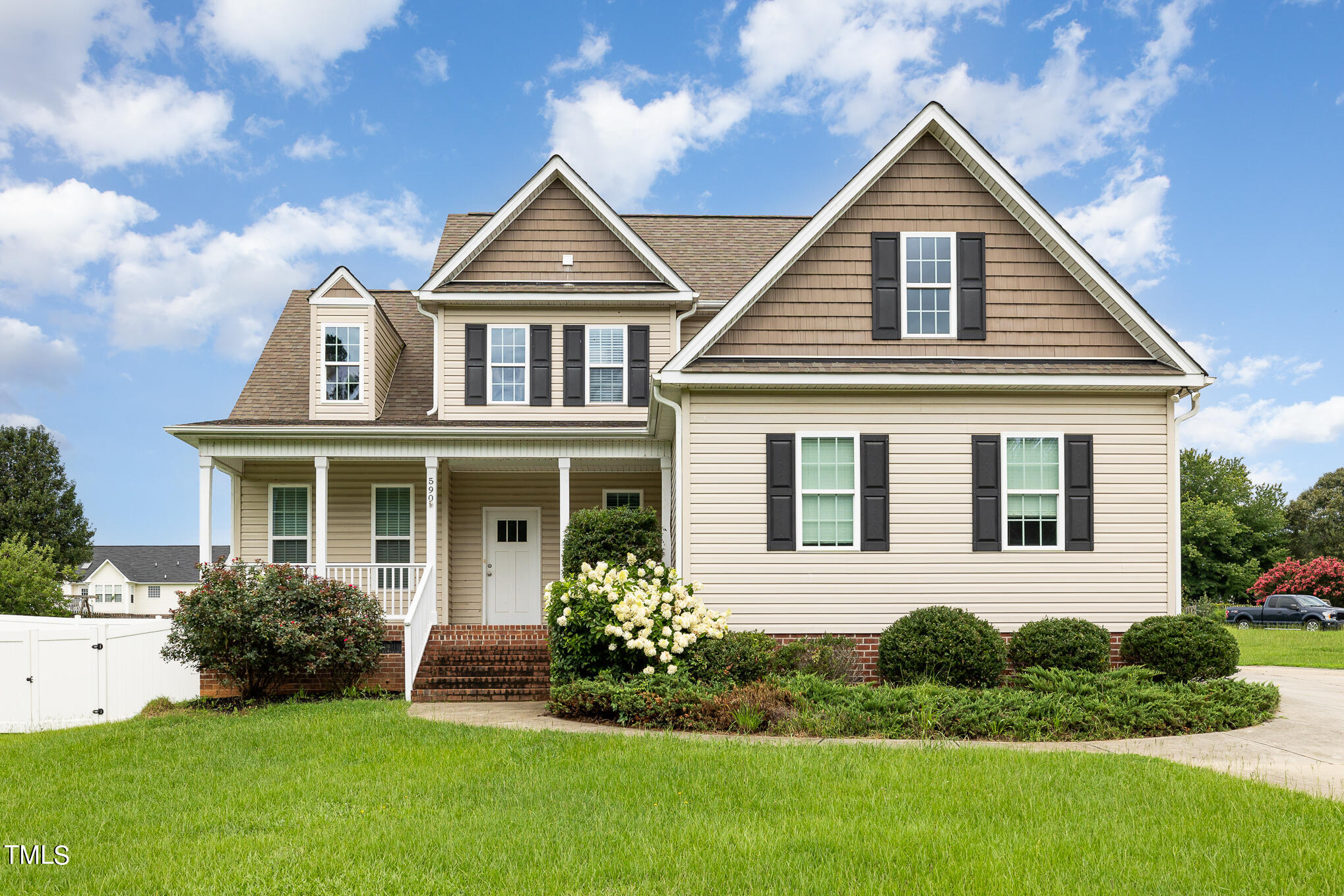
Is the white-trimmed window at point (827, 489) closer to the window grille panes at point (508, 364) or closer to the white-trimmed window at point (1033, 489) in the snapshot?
the white-trimmed window at point (1033, 489)

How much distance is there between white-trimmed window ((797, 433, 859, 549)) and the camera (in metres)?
12.7

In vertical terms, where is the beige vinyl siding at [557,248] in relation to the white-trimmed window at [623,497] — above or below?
above

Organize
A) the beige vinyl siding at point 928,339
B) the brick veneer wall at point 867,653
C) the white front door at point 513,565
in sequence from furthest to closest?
the white front door at point 513,565 → the beige vinyl siding at point 928,339 → the brick veneer wall at point 867,653

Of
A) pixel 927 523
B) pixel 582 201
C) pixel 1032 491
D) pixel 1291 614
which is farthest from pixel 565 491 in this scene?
pixel 1291 614

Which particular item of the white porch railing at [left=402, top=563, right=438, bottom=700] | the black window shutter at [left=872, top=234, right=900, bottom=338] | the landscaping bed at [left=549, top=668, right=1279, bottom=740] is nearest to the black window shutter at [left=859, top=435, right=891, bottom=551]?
the black window shutter at [left=872, top=234, right=900, bottom=338]

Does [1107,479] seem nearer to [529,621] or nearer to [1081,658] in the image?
[1081,658]

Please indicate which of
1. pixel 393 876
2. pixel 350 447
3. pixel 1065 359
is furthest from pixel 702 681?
pixel 350 447

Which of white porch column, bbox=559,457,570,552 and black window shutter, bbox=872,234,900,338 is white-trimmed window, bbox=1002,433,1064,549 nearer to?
black window shutter, bbox=872,234,900,338

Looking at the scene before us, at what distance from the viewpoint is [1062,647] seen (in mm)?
11836

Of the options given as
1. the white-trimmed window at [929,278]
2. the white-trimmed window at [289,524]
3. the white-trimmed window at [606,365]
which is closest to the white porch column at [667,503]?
the white-trimmed window at [606,365]

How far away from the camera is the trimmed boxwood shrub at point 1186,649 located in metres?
11.6

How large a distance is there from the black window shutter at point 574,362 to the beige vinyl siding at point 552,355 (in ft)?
0.24

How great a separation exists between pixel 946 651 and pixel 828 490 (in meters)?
2.60

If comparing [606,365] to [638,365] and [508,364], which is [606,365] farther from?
[508,364]
